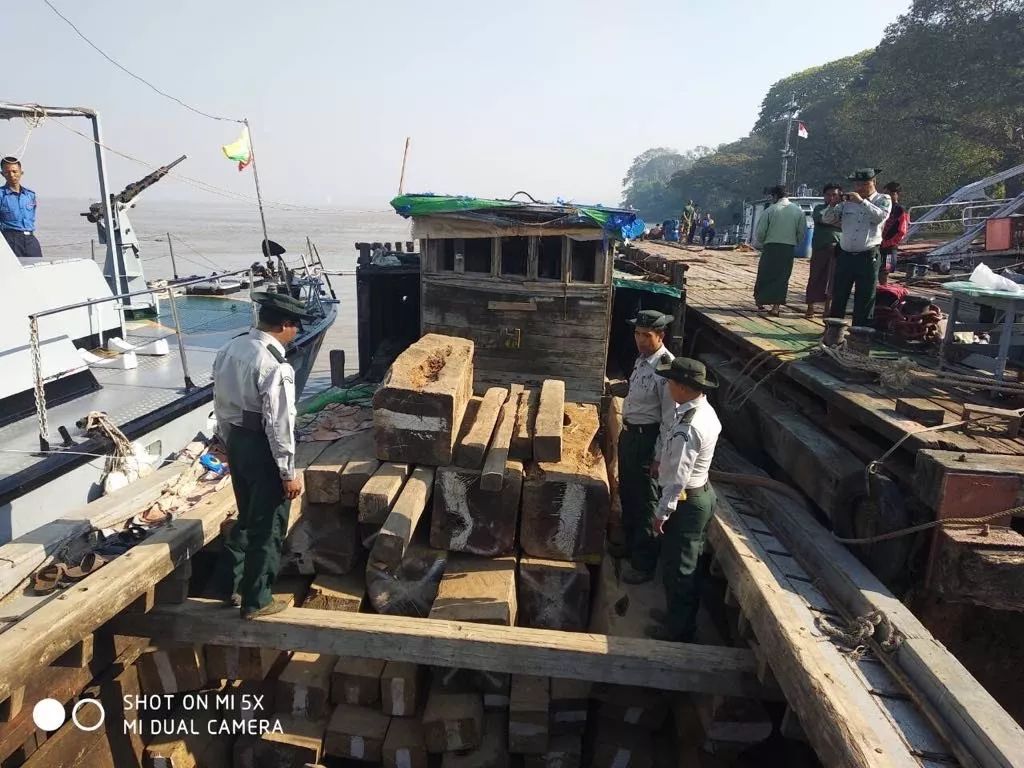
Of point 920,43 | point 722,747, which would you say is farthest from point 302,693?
point 920,43

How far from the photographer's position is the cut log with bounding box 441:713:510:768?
4098 mm

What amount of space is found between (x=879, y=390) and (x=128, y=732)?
578cm

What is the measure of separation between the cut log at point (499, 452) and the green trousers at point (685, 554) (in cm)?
109

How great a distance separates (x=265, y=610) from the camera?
3920 millimetres

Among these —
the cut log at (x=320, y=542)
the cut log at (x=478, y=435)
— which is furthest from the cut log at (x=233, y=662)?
the cut log at (x=478, y=435)

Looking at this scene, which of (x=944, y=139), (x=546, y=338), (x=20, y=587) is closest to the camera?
A: (x=20, y=587)

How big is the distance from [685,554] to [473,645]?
1338 mm

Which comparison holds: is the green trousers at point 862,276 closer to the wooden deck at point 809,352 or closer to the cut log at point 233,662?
the wooden deck at point 809,352

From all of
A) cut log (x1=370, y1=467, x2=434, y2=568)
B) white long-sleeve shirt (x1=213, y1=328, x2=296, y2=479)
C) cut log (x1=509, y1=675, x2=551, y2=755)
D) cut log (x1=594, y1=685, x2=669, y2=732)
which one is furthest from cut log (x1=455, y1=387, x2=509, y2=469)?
cut log (x1=594, y1=685, x2=669, y2=732)

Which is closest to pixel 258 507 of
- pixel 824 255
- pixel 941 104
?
pixel 824 255

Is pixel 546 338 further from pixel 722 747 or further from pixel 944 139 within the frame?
pixel 944 139

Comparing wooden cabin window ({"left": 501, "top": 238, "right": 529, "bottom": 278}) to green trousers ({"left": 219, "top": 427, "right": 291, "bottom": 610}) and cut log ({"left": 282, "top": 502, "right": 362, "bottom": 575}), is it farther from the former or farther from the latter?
green trousers ({"left": 219, "top": 427, "right": 291, "bottom": 610})

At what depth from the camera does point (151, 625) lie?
398 cm

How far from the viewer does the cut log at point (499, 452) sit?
13.8ft
